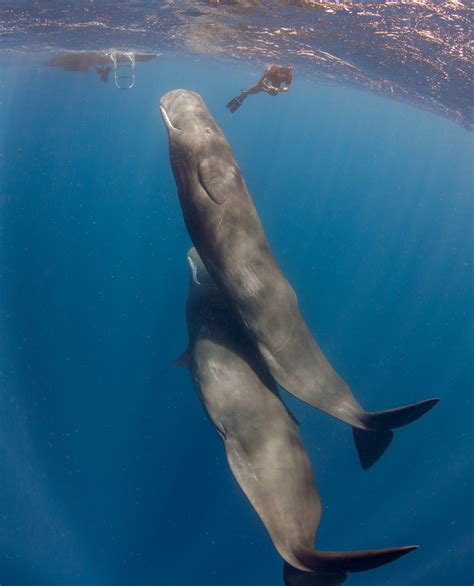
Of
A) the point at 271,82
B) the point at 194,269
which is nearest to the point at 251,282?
the point at 194,269

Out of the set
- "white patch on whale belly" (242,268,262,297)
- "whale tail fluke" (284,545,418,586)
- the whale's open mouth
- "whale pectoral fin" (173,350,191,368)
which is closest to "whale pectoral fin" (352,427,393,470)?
"whale tail fluke" (284,545,418,586)

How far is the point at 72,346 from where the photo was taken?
2089 cm

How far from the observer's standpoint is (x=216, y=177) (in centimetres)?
592

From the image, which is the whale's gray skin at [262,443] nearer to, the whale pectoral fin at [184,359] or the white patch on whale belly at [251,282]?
the whale pectoral fin at [184,359]

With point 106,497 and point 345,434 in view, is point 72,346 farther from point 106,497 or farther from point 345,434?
point 345,434

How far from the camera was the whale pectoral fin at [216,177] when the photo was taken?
588 centimetres

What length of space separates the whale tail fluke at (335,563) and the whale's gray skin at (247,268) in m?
1.80

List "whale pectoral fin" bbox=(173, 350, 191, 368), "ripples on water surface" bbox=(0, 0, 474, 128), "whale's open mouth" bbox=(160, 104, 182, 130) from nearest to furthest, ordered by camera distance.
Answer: "whale's open mouth" bbox=(160, 104, 182, 130), "whale pectoral fin" bbox=(173, 350, 191, 368), "ripples on water surface" bbox=(0, 0, 474, 128)

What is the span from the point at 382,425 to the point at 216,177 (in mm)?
4019

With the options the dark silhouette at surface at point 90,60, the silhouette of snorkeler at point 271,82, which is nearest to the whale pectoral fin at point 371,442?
the silhouette of snorkeler at point 271,82

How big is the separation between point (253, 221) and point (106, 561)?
15.4m

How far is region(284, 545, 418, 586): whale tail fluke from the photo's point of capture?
14.5ft

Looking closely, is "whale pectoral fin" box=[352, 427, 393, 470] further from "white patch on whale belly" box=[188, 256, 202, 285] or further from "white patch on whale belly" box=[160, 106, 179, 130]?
"white patch on whale belly" box=[160, 106, 179, 130]

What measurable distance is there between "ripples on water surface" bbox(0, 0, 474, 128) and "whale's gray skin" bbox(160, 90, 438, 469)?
25.9 ft
